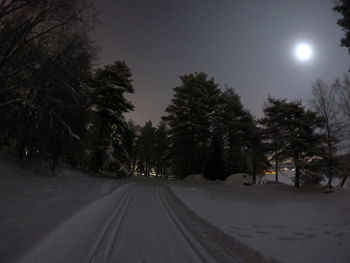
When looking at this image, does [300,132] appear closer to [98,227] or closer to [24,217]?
[98,227]

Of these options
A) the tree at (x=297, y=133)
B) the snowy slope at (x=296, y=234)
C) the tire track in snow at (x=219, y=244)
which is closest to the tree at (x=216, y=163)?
the tree at (x=297, y=133)

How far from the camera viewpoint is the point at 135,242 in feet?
A: 15.5

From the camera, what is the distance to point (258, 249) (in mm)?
4465

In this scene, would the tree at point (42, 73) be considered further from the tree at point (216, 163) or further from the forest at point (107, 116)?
the tree at point (216, 163)

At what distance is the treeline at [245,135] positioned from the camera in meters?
19.0

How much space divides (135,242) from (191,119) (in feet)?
90.9

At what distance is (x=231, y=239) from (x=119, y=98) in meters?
23.1

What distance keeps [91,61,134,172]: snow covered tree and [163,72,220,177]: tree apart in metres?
8.72

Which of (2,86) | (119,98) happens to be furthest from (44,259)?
(119,98)

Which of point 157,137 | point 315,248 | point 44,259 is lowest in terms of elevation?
point 44,259

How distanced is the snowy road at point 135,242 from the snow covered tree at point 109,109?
17.2 metres

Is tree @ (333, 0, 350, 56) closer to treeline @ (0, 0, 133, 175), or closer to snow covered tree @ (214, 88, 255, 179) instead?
treeline @ (0, 0, 133, 175)

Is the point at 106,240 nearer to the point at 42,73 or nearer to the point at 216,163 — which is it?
the point at 42,73

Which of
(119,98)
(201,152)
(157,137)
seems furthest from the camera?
(157,137)
